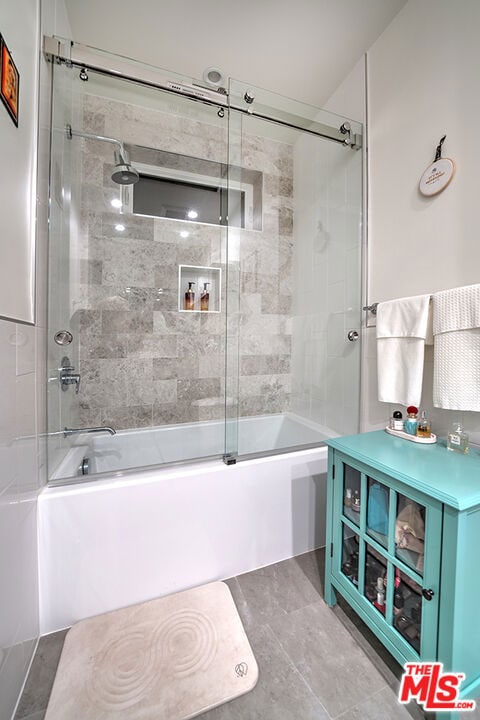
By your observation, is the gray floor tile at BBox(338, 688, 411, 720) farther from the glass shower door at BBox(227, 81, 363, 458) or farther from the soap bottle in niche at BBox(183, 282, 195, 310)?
the soap bottle in niche at BBox(183, 282, 195, 310)

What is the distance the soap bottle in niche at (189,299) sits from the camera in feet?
7.04

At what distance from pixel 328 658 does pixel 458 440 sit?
903 mm

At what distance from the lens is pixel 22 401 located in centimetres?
96

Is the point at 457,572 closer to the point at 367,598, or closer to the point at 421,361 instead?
the point at 367,598

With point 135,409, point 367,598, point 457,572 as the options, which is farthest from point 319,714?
point 135,409

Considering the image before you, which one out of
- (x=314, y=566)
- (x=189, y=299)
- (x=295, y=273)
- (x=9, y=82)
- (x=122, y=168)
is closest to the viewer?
(x=9, y=82)

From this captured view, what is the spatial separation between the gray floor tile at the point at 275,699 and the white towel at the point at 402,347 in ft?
3.52

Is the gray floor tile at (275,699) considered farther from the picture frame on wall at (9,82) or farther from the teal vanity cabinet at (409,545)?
the picture frame on wall at (9,82)

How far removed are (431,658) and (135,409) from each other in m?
1.83

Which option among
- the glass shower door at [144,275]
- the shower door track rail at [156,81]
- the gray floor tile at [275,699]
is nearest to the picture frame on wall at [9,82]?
the shower door track rail at [156,81]

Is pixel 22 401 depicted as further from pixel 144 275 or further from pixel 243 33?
pixel 243 33

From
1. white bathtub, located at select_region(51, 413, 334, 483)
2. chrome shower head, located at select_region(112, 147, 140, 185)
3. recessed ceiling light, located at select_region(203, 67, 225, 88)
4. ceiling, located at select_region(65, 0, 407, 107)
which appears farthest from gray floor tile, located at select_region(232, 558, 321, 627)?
ceiling, located at select_region(65, 0, 407, 107)

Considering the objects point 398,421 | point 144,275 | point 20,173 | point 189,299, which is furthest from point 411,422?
point 144,275

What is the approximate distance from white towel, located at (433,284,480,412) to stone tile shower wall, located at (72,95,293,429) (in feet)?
4.13
